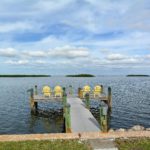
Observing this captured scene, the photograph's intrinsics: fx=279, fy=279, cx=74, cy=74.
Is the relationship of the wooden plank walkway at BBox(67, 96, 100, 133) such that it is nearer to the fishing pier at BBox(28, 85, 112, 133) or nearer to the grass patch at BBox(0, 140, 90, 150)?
the fishing pier at BBox(28, 85, 112, 133)

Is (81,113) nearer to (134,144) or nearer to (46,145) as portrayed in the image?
(134,144)

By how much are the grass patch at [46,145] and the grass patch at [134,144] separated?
1235 mm

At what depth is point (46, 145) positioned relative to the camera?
9953mm

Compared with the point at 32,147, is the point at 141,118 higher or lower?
lower

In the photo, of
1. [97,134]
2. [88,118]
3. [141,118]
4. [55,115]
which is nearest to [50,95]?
[55,115]

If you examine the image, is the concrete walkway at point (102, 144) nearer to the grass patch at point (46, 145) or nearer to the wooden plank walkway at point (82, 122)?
the grass patch at point (46, 145)

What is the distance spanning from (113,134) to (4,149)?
4184 millimetres

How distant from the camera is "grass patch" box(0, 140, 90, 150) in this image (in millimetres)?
9719

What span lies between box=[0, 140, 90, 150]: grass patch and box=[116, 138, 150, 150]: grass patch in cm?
123

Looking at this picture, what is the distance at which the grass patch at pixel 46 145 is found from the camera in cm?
972

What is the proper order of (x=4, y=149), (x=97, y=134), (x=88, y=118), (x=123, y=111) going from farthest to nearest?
(x=123, y=111)
(x=88, y=118)
(x=97, y=134)
(x=4, y=149)

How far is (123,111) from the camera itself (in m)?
31.0

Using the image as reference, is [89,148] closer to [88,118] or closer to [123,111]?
[88,118]

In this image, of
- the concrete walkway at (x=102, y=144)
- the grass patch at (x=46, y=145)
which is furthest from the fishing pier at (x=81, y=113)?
the grass patch at (x=46, y=145)
